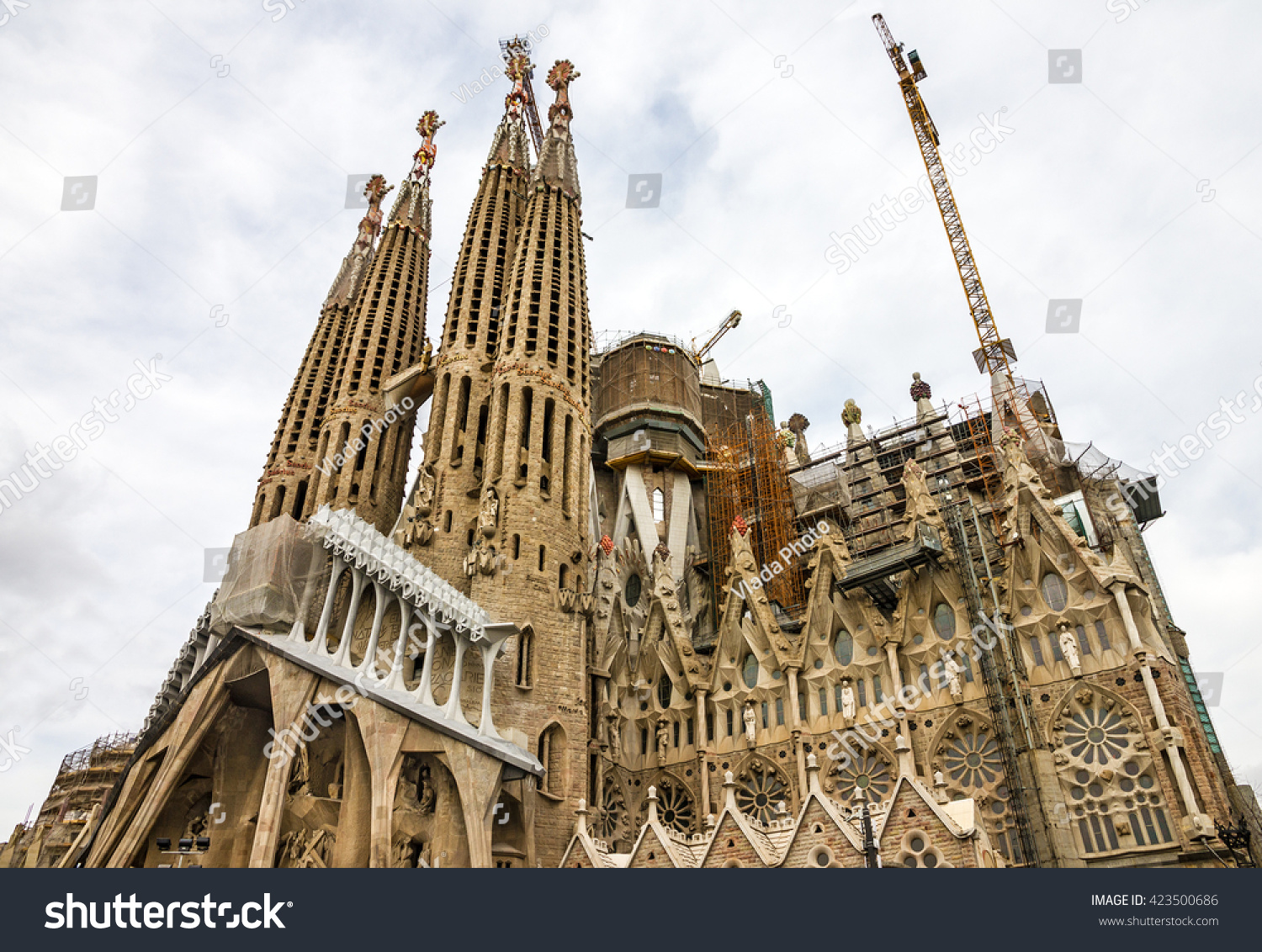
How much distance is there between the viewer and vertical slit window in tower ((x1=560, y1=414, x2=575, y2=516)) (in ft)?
103

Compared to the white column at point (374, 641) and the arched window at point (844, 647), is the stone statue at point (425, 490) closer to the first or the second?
the white column at point (374, 641)

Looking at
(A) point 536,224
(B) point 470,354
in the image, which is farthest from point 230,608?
(A) point 536,224

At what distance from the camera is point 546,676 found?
2705 cm

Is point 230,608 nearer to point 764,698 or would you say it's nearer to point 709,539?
point 764,698

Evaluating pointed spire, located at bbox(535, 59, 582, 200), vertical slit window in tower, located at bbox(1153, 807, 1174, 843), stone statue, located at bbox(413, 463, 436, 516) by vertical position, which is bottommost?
vertical slit window in tower, located at bbox(1153, 807, 1174, 843)

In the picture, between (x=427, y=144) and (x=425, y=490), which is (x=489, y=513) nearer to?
(x=425, y=490)

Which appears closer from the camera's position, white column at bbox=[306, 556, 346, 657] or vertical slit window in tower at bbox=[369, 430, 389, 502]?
white column at bbox=[306, 556, 346, 657]

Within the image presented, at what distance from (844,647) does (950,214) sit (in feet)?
96.9

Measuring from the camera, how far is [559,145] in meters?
43.1

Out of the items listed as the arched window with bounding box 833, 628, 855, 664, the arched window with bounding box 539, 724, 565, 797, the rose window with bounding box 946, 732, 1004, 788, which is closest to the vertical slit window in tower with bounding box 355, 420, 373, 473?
the arched window with bounding box 539, 724, 565, 797

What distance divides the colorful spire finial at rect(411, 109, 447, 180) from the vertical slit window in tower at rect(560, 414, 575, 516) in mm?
27750

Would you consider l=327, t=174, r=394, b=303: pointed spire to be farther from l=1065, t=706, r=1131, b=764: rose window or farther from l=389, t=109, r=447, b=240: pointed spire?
l=1065, t=706, r=1131, b=764: rose window

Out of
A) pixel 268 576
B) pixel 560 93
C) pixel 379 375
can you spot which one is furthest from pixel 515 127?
pixel 268 576
